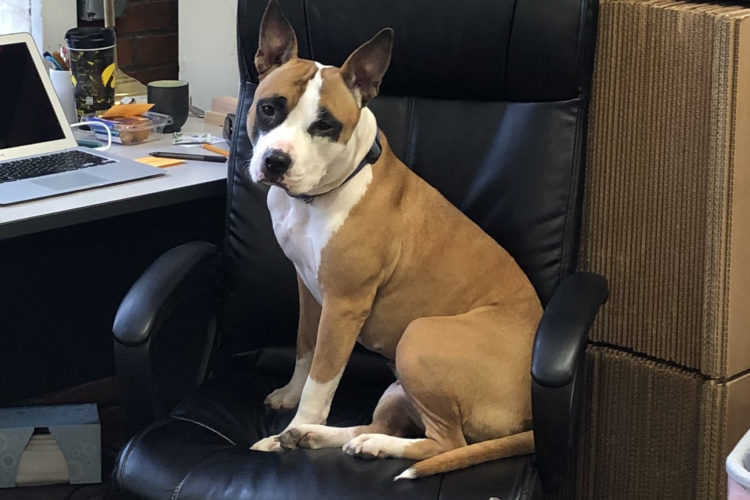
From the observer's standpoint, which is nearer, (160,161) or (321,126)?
(321,126)

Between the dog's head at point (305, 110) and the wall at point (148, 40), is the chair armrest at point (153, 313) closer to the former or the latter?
the dog's head at point (305, 110)

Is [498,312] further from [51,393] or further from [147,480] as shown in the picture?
[51,393]

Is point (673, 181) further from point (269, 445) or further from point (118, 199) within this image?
point (118, 199)

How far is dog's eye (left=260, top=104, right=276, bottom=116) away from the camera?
1694mm

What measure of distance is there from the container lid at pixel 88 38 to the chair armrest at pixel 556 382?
1261mm

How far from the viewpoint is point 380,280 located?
5.95 feet

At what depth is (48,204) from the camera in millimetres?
1926

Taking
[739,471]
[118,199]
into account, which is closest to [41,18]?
[118,199]

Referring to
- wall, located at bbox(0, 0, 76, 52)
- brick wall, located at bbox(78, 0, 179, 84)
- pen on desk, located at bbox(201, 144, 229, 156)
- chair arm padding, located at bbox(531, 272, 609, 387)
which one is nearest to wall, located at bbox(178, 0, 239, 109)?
brick wall, located at bbox(78, 0, 179, 84)

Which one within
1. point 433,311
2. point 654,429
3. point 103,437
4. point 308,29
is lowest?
point 103,437

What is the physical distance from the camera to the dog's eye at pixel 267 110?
1694 mm

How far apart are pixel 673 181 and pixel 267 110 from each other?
69 centimetres

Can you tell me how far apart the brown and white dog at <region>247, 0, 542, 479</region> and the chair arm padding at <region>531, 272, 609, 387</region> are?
0.13 meters

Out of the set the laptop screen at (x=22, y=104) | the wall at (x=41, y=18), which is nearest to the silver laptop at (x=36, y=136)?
the laptop screen at (x=22, y=104)
